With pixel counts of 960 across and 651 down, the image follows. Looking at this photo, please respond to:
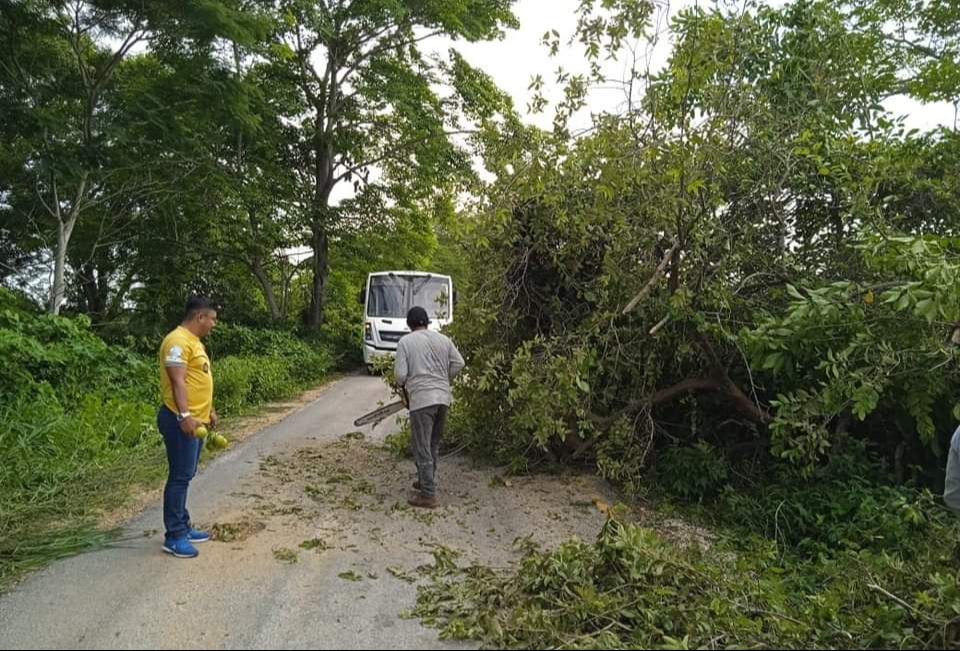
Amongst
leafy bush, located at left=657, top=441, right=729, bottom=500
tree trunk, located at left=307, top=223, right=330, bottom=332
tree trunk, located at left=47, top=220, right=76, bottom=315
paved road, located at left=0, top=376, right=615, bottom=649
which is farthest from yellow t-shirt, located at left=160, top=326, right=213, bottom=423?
tree trunk, located at left=307, top=223, right=330, bottom=332

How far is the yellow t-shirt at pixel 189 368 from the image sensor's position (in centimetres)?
430

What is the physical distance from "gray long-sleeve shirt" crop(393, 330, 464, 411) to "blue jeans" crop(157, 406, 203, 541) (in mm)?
1904

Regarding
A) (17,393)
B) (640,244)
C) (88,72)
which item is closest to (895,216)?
(640,244)

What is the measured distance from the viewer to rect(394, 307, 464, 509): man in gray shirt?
579 centimetres

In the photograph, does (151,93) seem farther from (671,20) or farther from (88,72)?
(671,20)

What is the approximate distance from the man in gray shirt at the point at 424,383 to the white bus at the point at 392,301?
995cm

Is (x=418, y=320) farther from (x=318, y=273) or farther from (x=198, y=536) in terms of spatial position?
(x=318, y=273)

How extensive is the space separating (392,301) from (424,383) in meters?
10.7

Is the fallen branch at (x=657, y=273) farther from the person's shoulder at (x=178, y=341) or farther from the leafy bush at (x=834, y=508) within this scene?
the person's shoulder at (x=178, y=341)

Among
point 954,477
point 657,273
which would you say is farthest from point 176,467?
point 954,477

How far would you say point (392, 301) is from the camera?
16359 millimetres

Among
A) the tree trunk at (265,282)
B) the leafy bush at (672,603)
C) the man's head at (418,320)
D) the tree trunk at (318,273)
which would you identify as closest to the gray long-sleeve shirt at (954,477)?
the leafy bush at (672,603)

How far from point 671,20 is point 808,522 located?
4524mm

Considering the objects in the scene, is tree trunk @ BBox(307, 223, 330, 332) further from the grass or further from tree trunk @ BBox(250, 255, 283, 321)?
the grass
